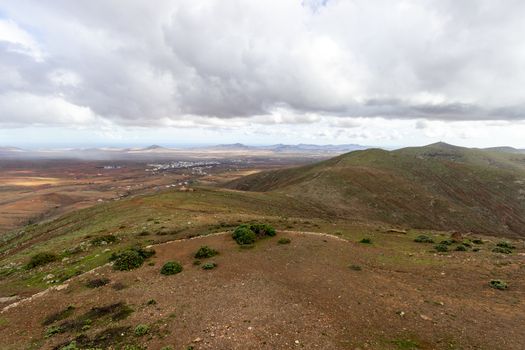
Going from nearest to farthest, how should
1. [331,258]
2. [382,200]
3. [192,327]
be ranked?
[192,327]
[331,258]
[382,200]

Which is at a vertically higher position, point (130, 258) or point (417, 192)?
point (130, 258)

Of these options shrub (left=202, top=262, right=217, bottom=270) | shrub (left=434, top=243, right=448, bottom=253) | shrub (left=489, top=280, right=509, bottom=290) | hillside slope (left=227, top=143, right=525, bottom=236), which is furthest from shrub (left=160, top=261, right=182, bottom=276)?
hillside slope (left=227, top=143, right=525, bottom=236)

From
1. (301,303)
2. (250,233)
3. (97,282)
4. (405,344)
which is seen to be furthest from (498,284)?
(97,282)

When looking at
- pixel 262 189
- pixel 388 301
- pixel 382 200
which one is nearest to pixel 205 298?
pixel 388 301

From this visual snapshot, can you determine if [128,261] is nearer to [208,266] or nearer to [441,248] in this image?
[208,266]

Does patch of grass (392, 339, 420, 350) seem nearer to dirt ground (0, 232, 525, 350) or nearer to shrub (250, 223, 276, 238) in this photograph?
dirt ground (0, 232, 525, 350)

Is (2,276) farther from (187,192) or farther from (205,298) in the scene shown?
(187,192)

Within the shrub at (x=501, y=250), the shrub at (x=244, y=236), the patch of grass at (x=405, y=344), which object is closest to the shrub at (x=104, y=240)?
the shrub at (x=244, y=236)
